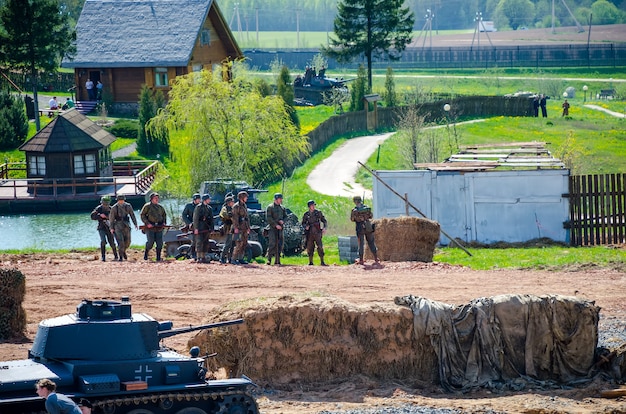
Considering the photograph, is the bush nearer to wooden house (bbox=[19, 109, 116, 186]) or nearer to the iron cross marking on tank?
wooden house (bbox=[19, 109, 116, 186])

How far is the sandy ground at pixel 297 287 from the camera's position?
1825cm

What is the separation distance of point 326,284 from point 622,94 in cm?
6203

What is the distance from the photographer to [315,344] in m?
18.9

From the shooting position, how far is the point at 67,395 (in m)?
14.8

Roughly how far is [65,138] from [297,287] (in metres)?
26.6

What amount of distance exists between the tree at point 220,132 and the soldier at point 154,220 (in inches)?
453

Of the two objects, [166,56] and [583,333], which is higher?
[166,56]

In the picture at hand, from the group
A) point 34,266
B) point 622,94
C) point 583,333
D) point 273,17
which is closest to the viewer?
point 583,333

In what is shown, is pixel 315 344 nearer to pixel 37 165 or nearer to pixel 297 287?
pixel 297 287

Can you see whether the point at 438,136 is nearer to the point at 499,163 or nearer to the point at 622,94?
the point at 499,163

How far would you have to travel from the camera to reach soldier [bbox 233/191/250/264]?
2792 centimetres

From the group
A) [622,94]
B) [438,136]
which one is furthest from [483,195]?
[622,94]

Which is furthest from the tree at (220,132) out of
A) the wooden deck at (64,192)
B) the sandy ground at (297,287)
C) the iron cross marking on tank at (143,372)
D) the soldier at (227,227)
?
the iron cross marking on tank at (143,372)

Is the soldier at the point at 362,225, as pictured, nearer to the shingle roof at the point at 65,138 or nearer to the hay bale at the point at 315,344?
the hay bale at the point at 315,344
